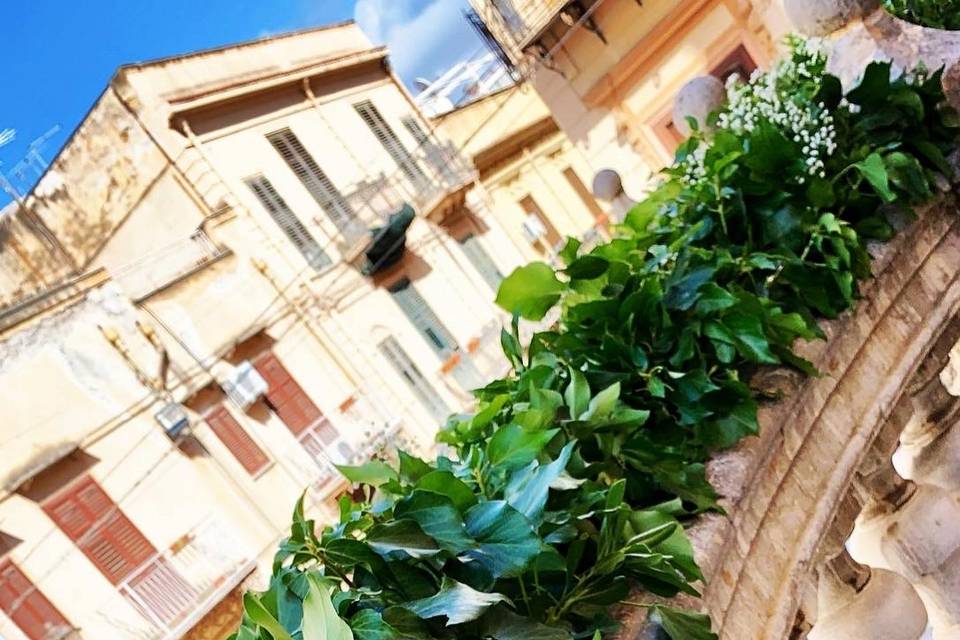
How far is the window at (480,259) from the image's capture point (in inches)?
632

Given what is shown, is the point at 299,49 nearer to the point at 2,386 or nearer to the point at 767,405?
the point at 2,386

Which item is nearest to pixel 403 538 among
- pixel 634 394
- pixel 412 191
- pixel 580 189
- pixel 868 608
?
pixel 634 394

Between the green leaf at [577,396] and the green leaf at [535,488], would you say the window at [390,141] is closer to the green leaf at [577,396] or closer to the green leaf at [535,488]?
the green leaf at [577,396]

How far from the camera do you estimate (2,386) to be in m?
10.2

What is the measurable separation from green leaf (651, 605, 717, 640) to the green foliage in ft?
6.50

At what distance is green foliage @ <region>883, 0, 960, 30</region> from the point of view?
219cm

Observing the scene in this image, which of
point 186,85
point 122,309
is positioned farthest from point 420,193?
point 122,309

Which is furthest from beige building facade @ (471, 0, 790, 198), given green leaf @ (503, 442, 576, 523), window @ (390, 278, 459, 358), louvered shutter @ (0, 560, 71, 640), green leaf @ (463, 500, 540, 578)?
green leaf @ (463, 500, 540, 578)

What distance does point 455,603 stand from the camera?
32.6 inches

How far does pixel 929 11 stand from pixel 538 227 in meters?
15.4

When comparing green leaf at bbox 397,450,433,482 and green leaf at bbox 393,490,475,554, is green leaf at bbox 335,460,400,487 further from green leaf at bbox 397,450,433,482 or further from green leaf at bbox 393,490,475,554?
green leaf at bbox 393,490,475,554

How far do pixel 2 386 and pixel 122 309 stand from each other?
1.85 m

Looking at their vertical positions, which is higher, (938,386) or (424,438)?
(938,386)

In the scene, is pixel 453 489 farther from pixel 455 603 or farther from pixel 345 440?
pixel 345 440
